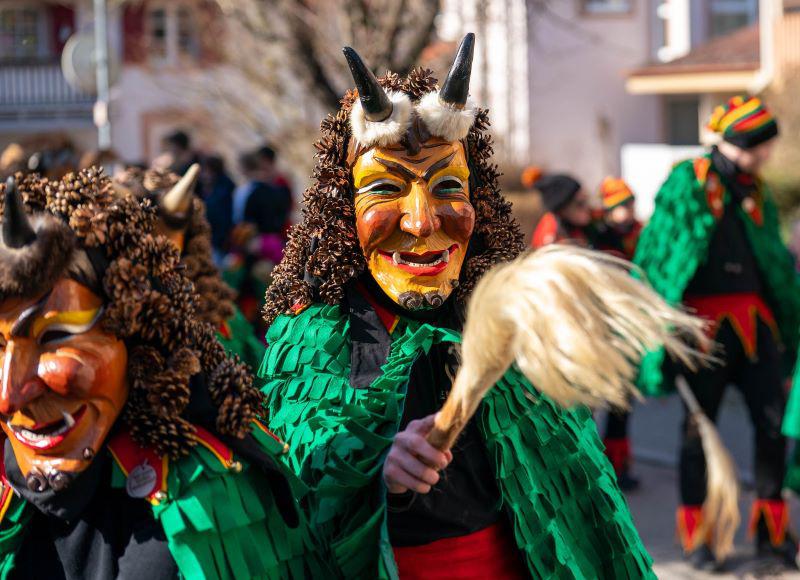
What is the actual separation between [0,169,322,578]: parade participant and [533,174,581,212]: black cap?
18.4ft

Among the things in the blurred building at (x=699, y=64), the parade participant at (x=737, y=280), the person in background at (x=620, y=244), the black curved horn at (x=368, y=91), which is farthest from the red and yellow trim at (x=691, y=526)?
the blurred building at (x=699, y=64)

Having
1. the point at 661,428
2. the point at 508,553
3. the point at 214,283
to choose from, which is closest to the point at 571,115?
the point at 661,428

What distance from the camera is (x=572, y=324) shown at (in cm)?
222

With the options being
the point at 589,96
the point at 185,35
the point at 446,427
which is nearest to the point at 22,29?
the point at 185,35

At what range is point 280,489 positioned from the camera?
2.74m

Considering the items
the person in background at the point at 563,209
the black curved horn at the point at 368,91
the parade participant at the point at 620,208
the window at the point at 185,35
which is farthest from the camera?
the window at the point at 185,35

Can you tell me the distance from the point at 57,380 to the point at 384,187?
1.19 metres

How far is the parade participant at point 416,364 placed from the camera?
3119mm

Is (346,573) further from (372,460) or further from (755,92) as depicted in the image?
(755,92)

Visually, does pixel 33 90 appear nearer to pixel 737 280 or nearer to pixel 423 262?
pixel 737 280

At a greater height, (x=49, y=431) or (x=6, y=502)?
(x=49, y=431)

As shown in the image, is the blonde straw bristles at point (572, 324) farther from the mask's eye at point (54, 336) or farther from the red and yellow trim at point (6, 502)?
the red and yellow trim at point (6, 502)

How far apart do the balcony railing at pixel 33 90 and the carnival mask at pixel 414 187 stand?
29.5m

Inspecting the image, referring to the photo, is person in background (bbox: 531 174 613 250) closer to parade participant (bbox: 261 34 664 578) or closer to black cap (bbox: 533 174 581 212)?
black cap (bbox: 533 174 581 212)
